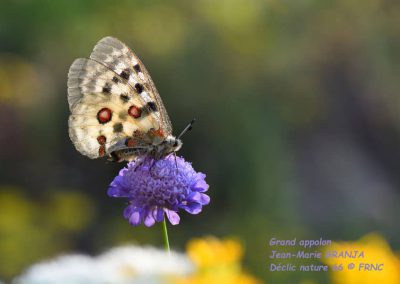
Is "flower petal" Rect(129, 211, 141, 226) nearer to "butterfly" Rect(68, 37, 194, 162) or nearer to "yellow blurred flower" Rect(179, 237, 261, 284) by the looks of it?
"butterfly" Rect(68, 37, 194, 162)

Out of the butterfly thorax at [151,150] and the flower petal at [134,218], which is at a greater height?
the butterfly thorax at [151,150]

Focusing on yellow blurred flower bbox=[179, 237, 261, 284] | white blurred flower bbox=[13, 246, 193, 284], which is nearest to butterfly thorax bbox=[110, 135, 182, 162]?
white blurred flower bbox=[13, 246, 193, 284]

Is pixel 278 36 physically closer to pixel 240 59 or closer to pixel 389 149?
pixel 240 59

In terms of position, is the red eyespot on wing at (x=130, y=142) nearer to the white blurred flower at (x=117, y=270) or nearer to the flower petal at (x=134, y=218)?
the flower petal at (x=134, y=218)

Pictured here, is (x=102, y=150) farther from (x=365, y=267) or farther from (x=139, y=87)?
(x=365, y=267)

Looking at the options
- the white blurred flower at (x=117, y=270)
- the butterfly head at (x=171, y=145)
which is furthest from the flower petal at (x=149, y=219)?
the white blurred flower at (x=117, y=270)

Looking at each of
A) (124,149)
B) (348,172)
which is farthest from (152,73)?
(124,149)

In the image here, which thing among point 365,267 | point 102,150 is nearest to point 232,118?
point 365,267
